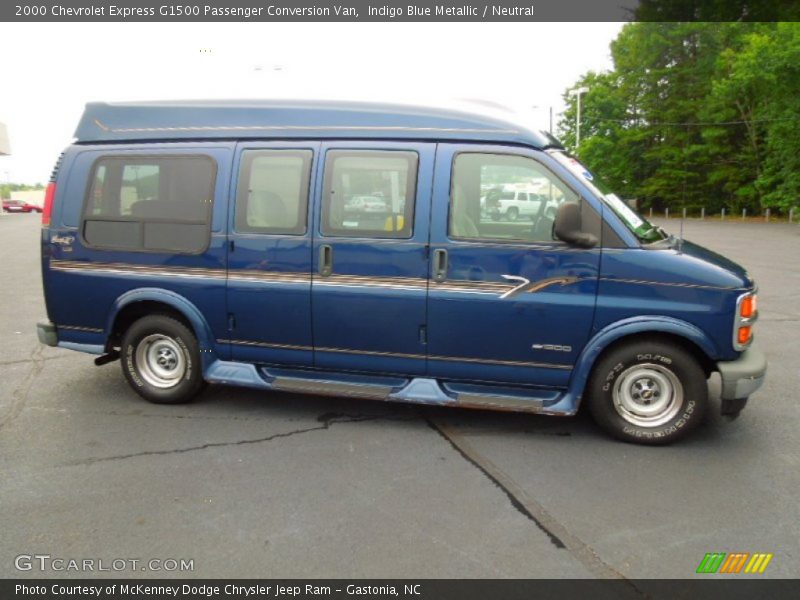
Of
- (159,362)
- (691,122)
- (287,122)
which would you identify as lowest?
(159,362)

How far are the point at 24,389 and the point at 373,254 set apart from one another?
11.7 feet

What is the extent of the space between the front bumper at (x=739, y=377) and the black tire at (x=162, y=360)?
4.03 m

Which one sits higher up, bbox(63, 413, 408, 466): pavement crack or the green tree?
the green tree

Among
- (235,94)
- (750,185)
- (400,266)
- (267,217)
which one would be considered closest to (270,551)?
(400,266)

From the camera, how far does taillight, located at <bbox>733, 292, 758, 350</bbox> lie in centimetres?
429

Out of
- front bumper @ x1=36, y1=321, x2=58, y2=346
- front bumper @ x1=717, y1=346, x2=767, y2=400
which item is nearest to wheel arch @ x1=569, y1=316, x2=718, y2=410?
front bumper @ x1=717, y1=346, x2=767, y2=400

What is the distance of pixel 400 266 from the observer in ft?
15.3

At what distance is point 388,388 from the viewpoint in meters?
4.87

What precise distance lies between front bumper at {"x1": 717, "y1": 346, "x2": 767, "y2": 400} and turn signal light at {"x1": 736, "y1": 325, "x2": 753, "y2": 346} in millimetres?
139

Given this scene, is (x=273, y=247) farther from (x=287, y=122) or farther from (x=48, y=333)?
(x=48, y=333)

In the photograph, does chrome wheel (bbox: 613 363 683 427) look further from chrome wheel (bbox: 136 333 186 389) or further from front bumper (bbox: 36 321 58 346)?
front bumper (bbox: 36 321 58 346)

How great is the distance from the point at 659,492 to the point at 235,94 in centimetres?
427

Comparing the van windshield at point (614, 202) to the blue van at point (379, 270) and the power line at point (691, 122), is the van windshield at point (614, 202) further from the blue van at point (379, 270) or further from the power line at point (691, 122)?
the power line at point (691, 122)

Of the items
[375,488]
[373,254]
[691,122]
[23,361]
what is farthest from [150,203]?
[691,122]
